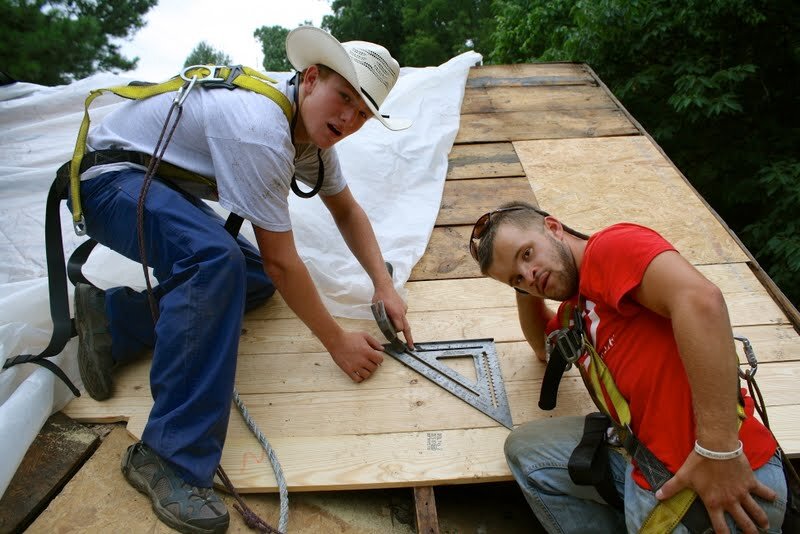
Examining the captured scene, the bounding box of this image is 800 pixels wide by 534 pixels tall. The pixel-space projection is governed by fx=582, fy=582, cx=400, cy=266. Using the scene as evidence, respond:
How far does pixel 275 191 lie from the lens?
1.60 meters

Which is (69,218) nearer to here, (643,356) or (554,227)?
(554,227)

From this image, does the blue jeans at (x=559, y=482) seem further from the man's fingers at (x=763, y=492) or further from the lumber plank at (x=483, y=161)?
the lumber plank at (x=483, y=161)

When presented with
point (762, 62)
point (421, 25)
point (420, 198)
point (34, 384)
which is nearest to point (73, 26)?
point (420, 198)

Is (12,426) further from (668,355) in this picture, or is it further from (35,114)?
(35,114)

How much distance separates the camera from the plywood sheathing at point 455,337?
165 cm

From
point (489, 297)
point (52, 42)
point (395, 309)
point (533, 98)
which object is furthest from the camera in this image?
point (52, 42)

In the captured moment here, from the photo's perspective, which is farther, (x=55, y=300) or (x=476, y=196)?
(x=476, y=196)

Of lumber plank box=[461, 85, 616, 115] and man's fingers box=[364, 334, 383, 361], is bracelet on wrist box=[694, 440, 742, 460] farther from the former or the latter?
lumber plank box=[461, 85, 616, 115]

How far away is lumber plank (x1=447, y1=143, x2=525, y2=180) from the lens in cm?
313

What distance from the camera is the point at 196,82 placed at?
1.75m

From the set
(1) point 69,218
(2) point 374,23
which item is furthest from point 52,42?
(2) point 374,23

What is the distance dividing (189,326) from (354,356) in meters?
0.57

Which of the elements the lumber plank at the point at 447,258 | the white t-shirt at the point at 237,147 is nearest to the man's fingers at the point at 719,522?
the white t-shirt at the point at 237,147

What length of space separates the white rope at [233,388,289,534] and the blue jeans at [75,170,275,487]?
0.52ft
